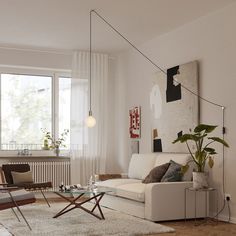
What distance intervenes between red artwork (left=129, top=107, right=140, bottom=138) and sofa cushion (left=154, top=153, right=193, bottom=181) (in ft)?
4.19

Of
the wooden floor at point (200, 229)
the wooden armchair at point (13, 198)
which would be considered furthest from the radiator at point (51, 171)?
the wooden floor at point (200, 229)

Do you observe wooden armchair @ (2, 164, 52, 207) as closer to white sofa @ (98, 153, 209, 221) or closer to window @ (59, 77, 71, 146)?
white sofa @ (98, 153, 209, 221)

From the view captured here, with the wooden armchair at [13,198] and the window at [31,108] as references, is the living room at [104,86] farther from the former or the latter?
the wooden armchair at [13,198]

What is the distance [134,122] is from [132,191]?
2.50 m

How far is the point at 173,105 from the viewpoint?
24.3 feet

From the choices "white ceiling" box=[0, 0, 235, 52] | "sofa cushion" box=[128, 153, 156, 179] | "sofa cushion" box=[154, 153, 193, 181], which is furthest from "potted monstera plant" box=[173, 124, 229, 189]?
"white ceiling" box=[0, 0, 235, 52]

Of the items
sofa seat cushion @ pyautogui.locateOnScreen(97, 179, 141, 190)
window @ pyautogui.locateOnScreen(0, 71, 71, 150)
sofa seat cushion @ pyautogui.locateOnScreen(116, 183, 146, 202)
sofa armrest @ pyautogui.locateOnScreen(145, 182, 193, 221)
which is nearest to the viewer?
sofa armrest @ pyautogui.locateOnScreen(145, 182, 193, 221)

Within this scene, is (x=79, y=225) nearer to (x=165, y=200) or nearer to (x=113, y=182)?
(x=165, y=200)

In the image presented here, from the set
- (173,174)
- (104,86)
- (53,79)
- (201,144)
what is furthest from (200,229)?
(53,79)

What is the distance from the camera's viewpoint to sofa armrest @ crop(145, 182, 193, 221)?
6.00 metres

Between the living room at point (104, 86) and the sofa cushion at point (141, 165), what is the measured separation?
6 cm

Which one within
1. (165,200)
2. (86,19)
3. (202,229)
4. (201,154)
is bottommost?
(202,229)

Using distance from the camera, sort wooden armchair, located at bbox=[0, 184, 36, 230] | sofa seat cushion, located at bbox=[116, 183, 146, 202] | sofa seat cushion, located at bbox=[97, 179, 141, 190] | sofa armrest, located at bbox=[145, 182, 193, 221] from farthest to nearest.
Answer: sofa seat cushion, located at bbox=[97, 179, 141, 190] < sofa seat cushion, located at bbox=[116, 183, 146, 202] < sofa armrest, located at bbox=[145, 182, 193, 221] < wooden armchair, located at bbox=[0, 184, 36, 230]

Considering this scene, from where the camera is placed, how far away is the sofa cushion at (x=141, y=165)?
7.40 meters
